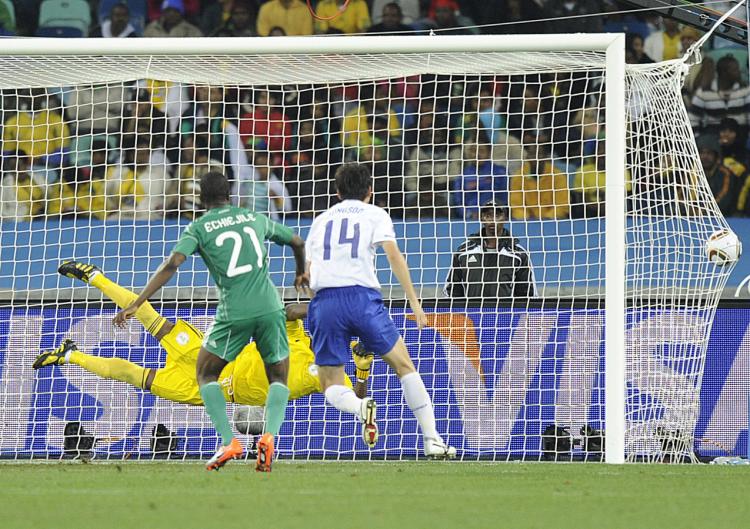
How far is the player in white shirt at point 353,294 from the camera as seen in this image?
28.4 feet

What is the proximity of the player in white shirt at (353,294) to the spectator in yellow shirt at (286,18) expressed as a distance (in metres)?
7.96

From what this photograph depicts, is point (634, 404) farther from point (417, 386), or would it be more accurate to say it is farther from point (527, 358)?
point (417, 386)

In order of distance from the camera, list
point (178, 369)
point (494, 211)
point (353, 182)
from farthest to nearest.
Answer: point (494, 211)
point (178, 369)
point (353, 182)

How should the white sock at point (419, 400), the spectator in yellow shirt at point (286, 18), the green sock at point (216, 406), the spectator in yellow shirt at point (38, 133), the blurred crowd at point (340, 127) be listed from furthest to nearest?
the spectator in yellow shirt at point (286, 18)
the spectator in yellow shirt at point (38, 133)
the blurred crowd at point (340, 127)
the white sock at point (419, 400)
the green sock at point (216, 406)

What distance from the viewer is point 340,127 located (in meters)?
14.1

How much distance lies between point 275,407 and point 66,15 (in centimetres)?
993

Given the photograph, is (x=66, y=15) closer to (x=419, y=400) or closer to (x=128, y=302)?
(x=128, y=302)

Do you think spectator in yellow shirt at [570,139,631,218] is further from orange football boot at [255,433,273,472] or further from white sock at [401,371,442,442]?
orange football boot at [255,433,273,472]

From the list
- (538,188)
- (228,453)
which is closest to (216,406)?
(228,453)

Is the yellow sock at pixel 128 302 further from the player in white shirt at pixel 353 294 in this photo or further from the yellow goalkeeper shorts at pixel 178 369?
the player in white shirt at pixel 353 294

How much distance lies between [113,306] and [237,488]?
15.9ft

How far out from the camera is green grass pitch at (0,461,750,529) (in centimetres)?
538

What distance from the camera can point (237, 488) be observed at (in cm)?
677

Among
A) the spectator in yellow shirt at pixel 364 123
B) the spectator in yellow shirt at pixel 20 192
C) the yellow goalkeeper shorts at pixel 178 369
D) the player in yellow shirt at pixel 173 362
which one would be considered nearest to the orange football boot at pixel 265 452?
the player in yellow shirt at pixel 173 362
